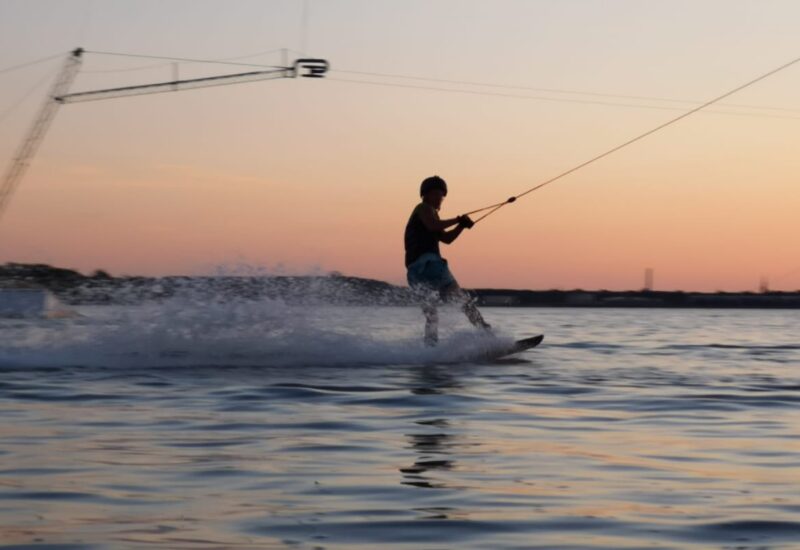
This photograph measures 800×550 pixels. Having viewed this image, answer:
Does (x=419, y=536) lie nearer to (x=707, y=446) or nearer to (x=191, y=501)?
(x=191, y=501)

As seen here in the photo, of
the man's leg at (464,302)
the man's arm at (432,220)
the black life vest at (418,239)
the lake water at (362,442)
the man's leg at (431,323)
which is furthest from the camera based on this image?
the black life vest at (418,239)

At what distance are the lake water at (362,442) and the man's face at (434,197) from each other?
1.23 metres

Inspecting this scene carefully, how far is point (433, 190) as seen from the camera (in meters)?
14.8

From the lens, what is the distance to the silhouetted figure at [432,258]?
570 inches

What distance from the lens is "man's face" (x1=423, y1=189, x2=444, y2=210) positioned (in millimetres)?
14828

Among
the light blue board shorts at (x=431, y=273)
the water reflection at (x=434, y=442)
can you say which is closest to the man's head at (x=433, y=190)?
the light blue board shorts at (x=431, y=273)

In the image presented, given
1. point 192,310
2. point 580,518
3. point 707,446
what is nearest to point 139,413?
point 707,446

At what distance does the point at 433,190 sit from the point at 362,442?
287 inches

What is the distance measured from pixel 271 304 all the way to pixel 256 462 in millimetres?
8165

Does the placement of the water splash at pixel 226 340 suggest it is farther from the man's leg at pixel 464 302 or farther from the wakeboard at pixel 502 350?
the man's leg at pixel 464 302

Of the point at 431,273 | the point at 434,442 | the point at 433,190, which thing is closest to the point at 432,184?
the point at 433,190

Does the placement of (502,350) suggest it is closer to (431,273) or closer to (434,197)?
(431,273)

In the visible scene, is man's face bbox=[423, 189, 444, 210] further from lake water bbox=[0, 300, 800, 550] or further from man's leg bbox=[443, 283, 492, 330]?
lake water bbox=[0, 300, 800, 550]

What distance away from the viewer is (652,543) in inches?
201
